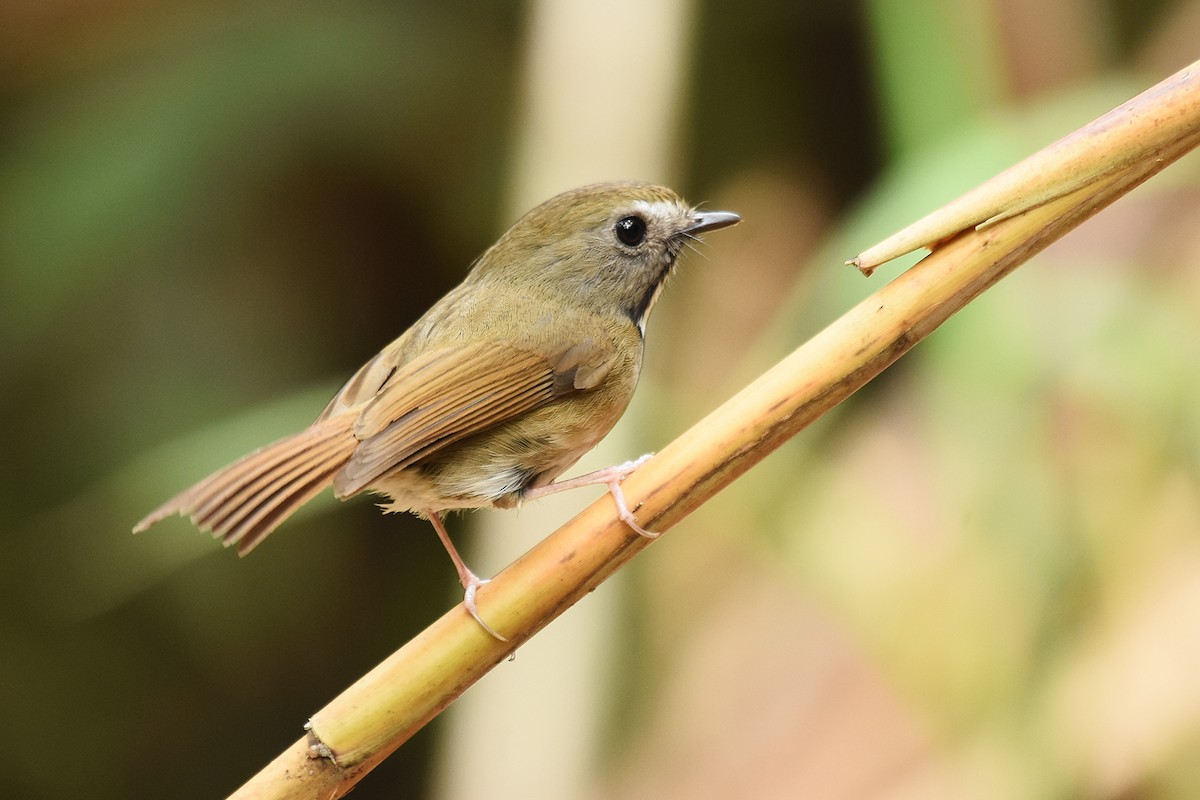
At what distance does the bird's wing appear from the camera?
191 cm

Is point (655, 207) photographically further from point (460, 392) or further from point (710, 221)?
point (460, 392)

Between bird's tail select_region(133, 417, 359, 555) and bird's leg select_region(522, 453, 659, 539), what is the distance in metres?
0.31

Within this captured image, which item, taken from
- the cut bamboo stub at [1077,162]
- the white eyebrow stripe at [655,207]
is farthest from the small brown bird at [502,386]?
the cut bamboo stub at [1077,162]

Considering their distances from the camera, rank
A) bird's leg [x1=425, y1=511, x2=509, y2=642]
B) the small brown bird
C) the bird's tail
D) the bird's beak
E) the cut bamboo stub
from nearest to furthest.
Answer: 1. the cut bamboo stub
2. bird's leg [x1=425, y1=511, x2=509, y2=642]
3. the bird's tail
4. the small brown bird
5. the bird's beak

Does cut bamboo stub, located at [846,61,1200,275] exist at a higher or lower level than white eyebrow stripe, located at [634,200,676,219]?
lower

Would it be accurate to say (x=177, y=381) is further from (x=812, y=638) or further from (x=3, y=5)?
(x=812, y=638)

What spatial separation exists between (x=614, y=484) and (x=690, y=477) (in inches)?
3.8

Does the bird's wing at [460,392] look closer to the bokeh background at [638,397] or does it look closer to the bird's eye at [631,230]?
the bird's eye at [631,230]

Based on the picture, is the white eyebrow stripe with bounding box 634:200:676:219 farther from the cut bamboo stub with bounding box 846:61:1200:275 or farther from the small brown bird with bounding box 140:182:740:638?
the cut bamboo stub with bounding box 846:61:1200:275

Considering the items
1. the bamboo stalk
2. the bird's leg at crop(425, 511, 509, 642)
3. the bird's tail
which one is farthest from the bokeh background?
the bamboo stalk

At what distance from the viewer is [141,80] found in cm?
319

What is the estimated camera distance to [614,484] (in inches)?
55.7

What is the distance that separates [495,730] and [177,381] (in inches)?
46.9

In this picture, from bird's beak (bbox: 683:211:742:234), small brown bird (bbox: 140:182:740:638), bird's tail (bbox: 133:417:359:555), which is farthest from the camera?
bird's beak (bbox: 683:211:742:234)
